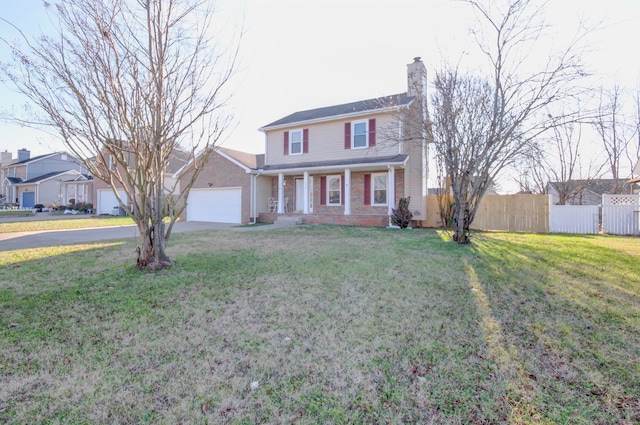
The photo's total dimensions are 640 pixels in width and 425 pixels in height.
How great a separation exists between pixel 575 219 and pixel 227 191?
54.7 ft

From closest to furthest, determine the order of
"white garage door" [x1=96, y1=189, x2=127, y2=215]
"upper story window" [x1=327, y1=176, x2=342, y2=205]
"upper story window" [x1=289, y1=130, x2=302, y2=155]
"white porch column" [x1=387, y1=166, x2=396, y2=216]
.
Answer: "white porch column" [x1=387, y1=166, x2=396, y2=216]
"upper story window" [x1=327, y1=176, x2=342, y2=205]
"upper story window" [x1=289, y1=130, x2=302, y2=155]
"white garage door" [x1=96, y1=189, x2=127, y2=215]

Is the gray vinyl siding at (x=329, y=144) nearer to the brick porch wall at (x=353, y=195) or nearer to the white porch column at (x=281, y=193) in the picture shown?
the brick porch wall at (x=353, y=195)

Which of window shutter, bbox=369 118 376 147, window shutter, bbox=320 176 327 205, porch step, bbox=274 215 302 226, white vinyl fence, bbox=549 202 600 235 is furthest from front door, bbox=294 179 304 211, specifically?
white vinyl fence, bbox=549 202 600 235

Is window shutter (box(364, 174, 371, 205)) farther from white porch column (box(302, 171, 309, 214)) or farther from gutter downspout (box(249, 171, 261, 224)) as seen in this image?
gutter downspout (box(249, 171, 261, 224))

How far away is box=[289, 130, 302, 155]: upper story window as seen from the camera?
17.3 m

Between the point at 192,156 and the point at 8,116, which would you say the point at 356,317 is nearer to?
the point at 192,156

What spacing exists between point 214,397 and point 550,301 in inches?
172

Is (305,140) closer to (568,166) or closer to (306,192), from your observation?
(306,192)

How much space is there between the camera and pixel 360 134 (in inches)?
614

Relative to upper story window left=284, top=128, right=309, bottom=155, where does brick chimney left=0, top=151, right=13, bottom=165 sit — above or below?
above

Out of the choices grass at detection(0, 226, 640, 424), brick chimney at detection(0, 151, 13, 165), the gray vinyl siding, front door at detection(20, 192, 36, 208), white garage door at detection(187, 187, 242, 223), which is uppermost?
brick chimney at detection(0, 151, 13, 165)

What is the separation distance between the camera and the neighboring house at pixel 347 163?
14.5 m

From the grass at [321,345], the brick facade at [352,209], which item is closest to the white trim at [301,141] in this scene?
the brick facade at [352,209]

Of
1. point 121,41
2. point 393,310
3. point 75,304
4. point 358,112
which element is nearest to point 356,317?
point 393,310
